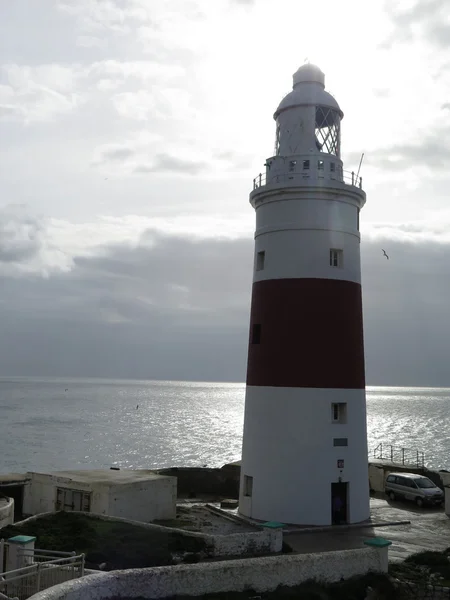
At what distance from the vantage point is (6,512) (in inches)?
781

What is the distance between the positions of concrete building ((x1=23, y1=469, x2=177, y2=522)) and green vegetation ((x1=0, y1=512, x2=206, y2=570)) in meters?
1.85

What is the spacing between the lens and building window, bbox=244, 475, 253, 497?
23500 mm

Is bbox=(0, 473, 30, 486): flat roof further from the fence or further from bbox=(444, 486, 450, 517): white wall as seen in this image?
bbox=(444, 486, 450, 517): white wall

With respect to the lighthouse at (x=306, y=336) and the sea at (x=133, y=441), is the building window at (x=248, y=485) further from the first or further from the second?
the sea at (x=133, y=441)

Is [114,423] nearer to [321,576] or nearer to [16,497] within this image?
[16,497]

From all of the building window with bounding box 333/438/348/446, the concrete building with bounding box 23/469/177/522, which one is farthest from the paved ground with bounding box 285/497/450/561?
the concrete building with bounding box 23/469/177/522

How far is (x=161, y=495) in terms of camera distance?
891 inches

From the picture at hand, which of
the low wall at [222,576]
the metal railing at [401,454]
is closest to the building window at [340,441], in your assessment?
the low wall at [222,576]

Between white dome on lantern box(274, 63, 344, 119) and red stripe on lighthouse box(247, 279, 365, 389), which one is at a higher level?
white dome on lantern box(274, 63, 344, 119)

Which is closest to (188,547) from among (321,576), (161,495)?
(321,576)

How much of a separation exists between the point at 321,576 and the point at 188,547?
3.87 meters

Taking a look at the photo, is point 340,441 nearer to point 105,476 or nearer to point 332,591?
point 332,591

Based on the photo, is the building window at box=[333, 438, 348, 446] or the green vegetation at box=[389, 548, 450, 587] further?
the building window at box=[333, 438, 348, 446]

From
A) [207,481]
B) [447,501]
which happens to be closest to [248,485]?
[207,481]
